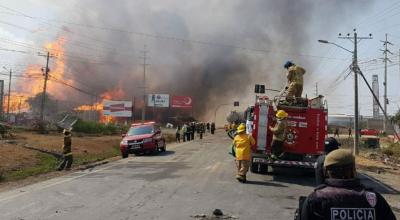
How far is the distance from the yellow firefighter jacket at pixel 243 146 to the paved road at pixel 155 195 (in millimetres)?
722

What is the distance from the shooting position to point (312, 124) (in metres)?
14.6

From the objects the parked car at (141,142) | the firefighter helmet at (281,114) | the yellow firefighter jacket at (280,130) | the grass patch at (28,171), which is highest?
the firefighter helmet at (281,114)

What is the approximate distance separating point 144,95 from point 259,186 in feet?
216

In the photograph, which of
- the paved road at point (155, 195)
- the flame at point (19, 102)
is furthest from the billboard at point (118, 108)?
the paved road at point (155, 195)

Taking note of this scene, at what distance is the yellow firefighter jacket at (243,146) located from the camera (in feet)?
43.2

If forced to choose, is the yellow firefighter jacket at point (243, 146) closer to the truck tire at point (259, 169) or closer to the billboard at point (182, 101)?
the truck tire at point (259, 169)

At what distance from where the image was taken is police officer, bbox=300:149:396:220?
10.3 ft

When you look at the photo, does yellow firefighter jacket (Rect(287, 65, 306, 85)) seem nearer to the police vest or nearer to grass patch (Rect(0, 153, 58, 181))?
grass patch (Rect(0, 153, 58, 181))

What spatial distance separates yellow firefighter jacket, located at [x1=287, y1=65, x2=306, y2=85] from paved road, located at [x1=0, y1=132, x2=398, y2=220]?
288cm

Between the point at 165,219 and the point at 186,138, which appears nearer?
the point at 165,219

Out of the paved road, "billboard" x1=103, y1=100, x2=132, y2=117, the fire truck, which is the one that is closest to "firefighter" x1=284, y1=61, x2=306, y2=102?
the fire truck

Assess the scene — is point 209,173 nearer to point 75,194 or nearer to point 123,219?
point 75,194

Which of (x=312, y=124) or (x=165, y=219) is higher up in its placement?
(x=312, y=124)

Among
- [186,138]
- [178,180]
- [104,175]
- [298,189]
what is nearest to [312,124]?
[298,189]
